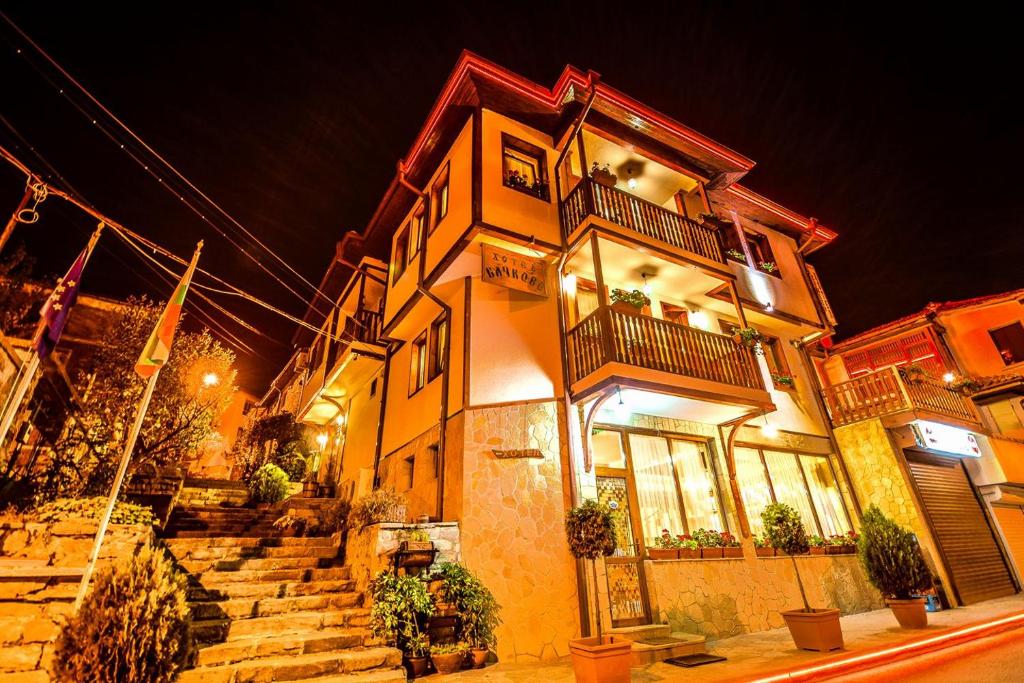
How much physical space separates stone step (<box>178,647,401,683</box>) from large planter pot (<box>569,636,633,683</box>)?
2.44 m

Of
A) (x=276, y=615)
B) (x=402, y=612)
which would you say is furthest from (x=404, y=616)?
(x=276, y=615)

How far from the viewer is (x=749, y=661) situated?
268 inches

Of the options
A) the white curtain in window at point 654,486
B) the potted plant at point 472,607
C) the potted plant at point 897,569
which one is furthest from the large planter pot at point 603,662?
the potted plant at point 897,569

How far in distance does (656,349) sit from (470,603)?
6025 millimetres

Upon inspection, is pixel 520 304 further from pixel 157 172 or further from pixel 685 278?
pixel 157 172

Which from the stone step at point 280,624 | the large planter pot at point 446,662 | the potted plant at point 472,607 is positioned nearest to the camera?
the stone step at point 280,624

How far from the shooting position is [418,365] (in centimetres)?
1269

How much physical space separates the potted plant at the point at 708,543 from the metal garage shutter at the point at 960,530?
7.10 m

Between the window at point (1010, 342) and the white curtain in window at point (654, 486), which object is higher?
the window at point (1010, 342)

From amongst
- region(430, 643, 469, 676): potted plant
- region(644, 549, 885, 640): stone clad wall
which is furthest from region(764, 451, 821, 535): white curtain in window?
region(430, 643, 469, 676): potted plant

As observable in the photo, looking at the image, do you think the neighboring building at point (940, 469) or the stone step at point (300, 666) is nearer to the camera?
the stone step at point (300, 666)

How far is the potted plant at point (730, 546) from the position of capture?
386 inches

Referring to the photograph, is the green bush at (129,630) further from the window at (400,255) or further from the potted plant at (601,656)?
the window at (400,255)

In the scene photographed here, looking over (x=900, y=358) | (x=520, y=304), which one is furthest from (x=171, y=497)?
(x=900, y=358)
